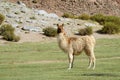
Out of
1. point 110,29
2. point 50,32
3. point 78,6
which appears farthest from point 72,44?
point 78,6

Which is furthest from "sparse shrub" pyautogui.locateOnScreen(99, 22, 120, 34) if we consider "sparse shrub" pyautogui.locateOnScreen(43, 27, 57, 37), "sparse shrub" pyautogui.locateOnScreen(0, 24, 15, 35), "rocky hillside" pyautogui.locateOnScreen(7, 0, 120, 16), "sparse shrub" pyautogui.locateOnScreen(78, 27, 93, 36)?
"rocky hillside" pyautogui.locateOnScreen(7, 0, 120, 16)

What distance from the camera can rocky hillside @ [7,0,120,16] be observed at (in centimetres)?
8450

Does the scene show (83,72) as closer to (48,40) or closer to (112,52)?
(112,52)

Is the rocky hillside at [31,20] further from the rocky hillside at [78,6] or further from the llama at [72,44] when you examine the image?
the llama at [72,44]

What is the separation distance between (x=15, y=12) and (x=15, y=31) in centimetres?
877

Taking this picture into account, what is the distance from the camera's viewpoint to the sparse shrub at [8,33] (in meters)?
44.9

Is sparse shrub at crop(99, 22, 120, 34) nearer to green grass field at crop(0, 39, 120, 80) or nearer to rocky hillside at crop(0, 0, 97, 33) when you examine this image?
rocky hillside at crop(0, 0, 97, 33)

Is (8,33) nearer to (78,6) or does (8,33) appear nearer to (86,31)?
(86,31)

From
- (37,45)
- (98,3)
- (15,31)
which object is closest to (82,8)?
(98,3)

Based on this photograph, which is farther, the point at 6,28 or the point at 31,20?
the point at 31,20

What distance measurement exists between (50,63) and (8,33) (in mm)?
16191

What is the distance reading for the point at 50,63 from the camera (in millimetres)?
29391

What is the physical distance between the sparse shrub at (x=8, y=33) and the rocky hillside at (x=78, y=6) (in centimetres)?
3503

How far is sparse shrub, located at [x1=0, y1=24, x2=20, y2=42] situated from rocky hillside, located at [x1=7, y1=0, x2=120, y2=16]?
35031mm
